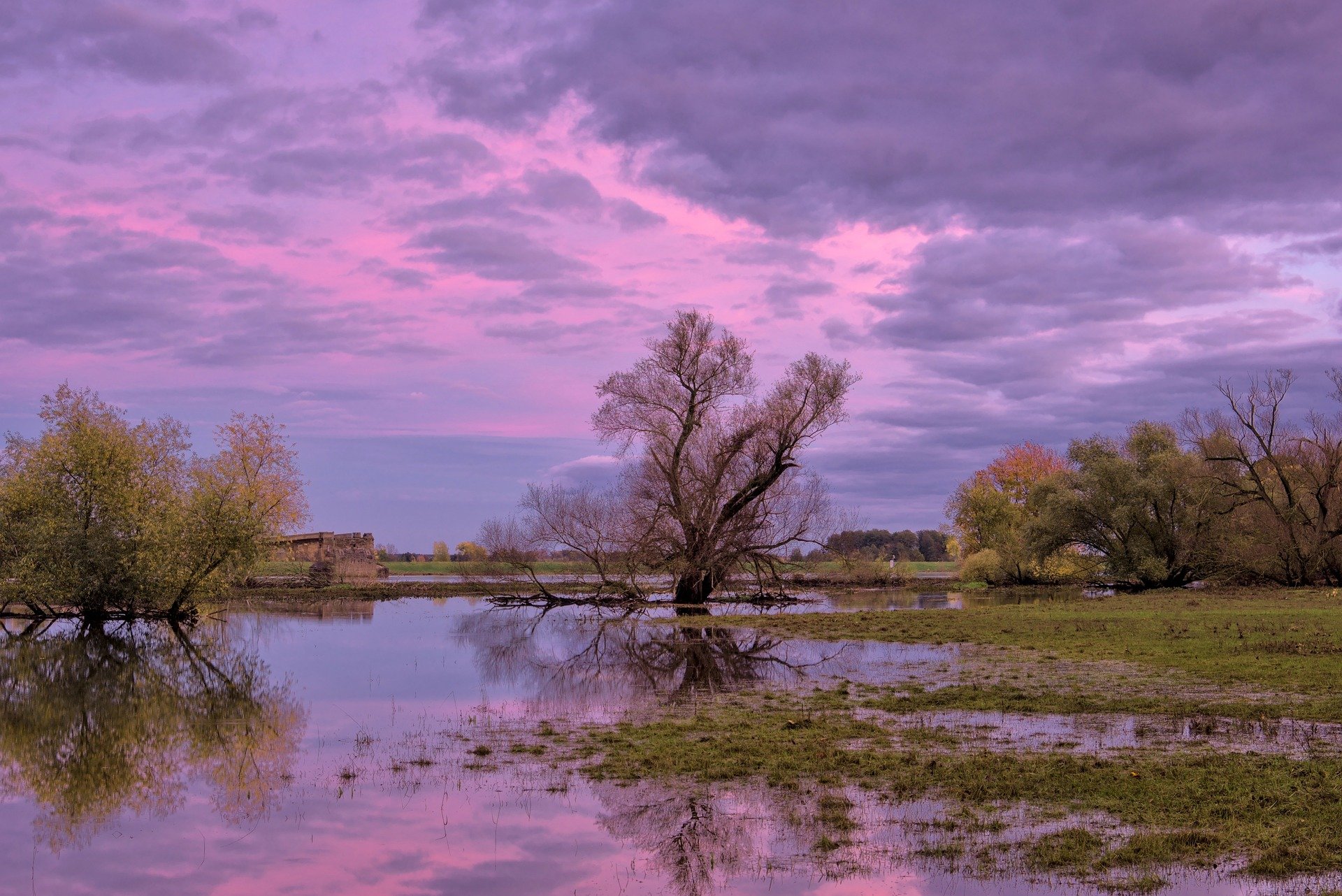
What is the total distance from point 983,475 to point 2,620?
66.9 meters

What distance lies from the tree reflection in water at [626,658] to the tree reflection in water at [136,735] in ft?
16.8

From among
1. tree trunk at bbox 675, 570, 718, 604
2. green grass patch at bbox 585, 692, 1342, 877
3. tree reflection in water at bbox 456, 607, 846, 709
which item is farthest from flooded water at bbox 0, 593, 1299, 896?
tree trunk at bbox 675, 570, 718, 604

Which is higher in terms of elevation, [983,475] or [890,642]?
[983,475]

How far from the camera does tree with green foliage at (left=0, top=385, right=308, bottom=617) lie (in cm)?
3728

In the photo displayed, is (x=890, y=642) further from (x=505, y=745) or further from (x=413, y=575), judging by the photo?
(x=413, y=575)

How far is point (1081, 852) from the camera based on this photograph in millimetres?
8445

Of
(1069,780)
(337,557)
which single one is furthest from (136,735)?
(337,557)

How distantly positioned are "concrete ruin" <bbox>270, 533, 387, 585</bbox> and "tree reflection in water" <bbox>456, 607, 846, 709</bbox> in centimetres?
3462

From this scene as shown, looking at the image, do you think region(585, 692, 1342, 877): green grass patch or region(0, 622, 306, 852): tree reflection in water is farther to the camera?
region(0, 622, 306, 852): tree reflection in water

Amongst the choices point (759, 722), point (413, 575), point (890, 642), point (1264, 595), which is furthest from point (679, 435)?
point (413, 575)

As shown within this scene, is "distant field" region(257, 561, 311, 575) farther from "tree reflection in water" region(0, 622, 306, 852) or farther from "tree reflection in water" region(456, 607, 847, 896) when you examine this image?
"tree reflection in water" region(0, 622, 306, 852)

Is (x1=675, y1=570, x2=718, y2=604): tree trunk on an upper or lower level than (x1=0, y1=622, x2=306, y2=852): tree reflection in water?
upper

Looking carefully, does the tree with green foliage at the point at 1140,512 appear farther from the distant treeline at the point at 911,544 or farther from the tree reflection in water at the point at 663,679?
the distant treeline at the point at 911,544

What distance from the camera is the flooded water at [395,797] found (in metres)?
Result: 8.77
